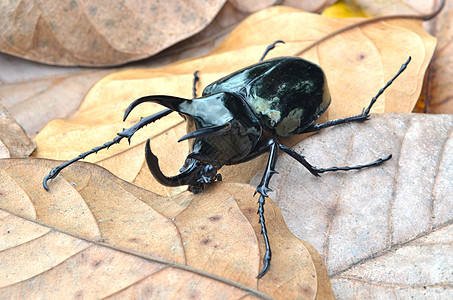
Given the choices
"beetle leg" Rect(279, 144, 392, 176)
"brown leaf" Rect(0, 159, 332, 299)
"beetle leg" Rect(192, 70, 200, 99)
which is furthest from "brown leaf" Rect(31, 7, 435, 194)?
"brown leaf" Rect(0, 159, 332, 299)

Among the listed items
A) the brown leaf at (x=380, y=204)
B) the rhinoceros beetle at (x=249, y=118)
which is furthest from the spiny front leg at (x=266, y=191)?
the brown leaf at (x=380, y=204)

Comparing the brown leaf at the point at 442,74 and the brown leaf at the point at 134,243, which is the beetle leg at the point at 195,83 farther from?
the brown leaf at the point at 442,74

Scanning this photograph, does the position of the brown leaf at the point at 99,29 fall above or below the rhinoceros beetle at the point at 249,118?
above

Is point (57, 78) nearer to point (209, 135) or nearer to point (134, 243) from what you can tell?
point (209, 135)

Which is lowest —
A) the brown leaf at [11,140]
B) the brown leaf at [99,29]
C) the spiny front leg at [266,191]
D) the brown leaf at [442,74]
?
the brown leaf at [442,74]

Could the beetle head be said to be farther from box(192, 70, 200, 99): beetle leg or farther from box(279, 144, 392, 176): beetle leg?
box(192, 70, 200, 99): beetle leg

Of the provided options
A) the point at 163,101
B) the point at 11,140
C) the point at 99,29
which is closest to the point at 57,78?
the point at 99,29
